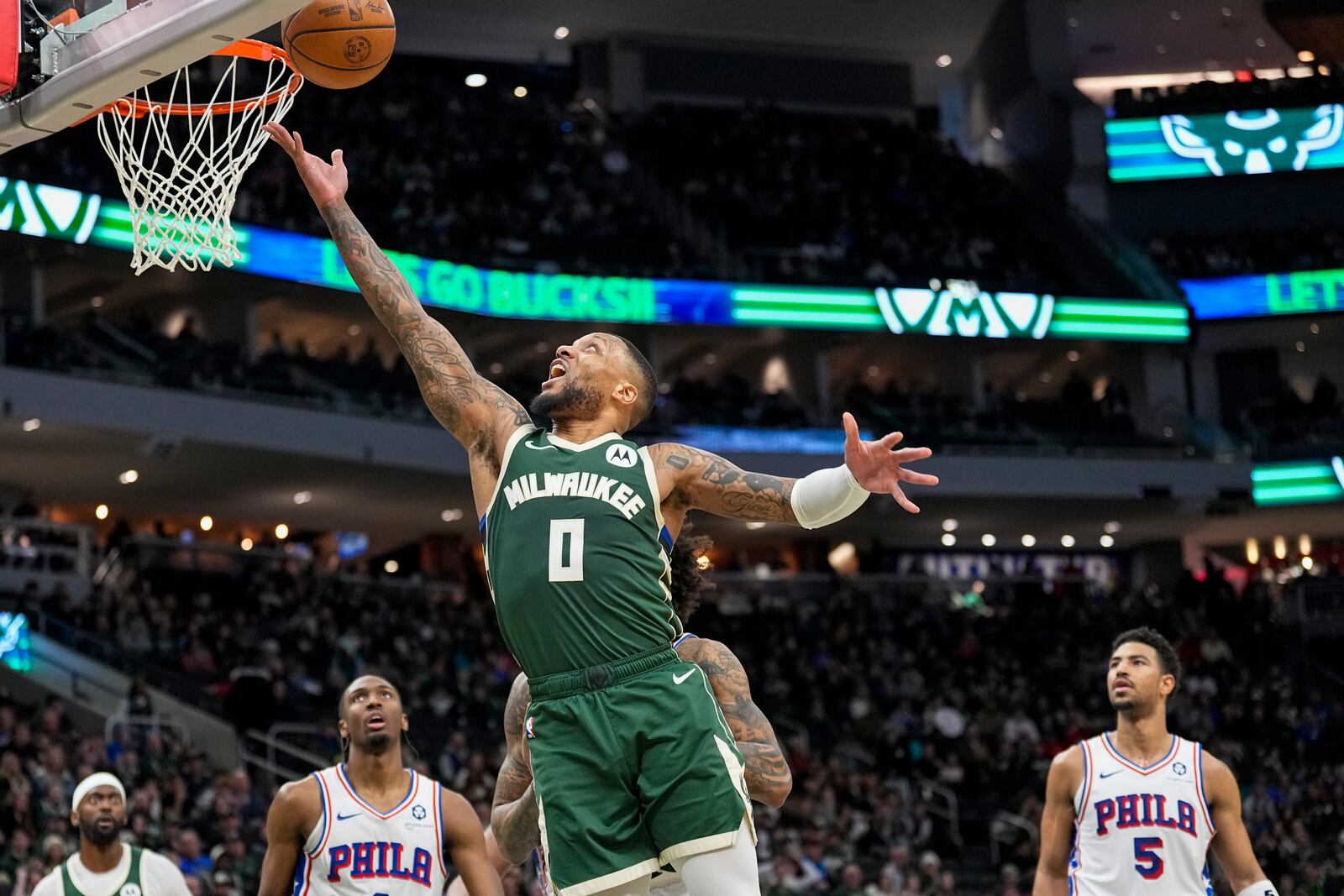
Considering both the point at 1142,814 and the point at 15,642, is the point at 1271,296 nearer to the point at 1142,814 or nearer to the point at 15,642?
the point at 15,642

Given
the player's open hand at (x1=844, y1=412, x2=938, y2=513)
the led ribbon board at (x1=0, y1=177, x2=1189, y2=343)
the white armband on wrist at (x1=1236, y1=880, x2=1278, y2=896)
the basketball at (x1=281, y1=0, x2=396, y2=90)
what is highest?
the led ribbon board at (x1=0, y1=177, x2=1189, y2=343)

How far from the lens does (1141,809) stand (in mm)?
7758

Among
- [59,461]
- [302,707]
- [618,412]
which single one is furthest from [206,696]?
[618,412]

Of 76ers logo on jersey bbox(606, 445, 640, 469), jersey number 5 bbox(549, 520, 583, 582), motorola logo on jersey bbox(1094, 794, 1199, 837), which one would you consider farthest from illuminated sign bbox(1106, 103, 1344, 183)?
jersey number 5 bbox(549, 520, 583, 582)

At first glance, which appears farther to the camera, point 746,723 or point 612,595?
point 746,723

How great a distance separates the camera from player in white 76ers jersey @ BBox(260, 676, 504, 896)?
7.00 meters

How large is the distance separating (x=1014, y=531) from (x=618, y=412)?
31927 millimetres

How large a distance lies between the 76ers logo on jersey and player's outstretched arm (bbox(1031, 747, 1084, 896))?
3516 mm

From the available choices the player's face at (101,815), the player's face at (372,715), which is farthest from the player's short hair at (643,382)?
the player's face at (101,815)

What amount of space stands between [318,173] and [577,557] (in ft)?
4.98

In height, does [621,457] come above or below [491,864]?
above

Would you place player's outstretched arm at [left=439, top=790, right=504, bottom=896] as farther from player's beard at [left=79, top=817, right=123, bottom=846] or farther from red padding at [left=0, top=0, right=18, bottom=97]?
red padding at [left=0, top=0, right=18, bottom=97]

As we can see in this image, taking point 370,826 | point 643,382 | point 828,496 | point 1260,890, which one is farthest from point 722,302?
point 828,496

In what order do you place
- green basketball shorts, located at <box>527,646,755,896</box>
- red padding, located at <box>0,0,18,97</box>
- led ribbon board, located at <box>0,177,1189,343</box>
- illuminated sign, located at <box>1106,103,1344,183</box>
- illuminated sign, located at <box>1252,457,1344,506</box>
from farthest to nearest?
illuminated sign, located at <box>1106,103,1344,183</box>
illuminated sign, located at <box>1252,457,1344,506</box>
led ribbon board, located at <box>0,177,1189,343</box>
red padding, located at <box>0,0,18,97</box>
green basketball shorts, located at <box>527,646,755,896</box>
